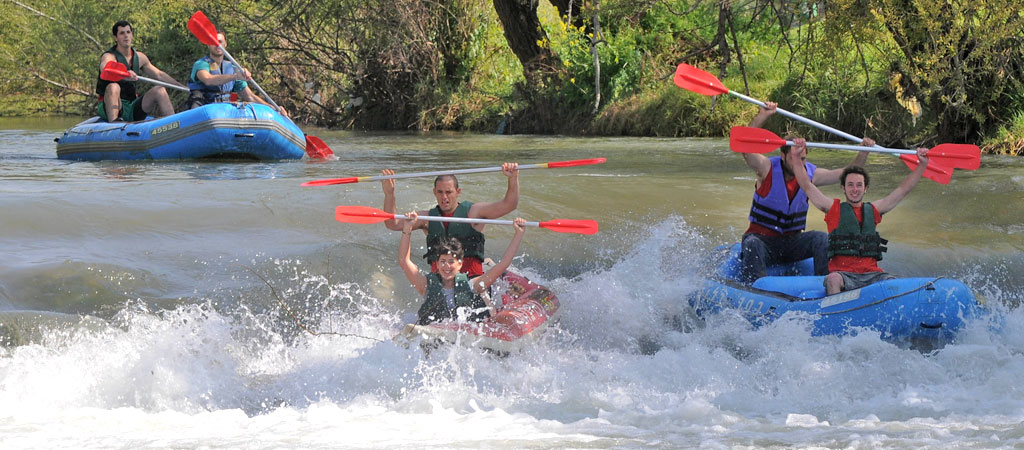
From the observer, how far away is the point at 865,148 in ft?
19.2

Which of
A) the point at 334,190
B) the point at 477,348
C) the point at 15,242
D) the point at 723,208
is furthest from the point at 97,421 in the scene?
the point at 723,208

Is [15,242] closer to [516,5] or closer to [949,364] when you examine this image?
[949,364]

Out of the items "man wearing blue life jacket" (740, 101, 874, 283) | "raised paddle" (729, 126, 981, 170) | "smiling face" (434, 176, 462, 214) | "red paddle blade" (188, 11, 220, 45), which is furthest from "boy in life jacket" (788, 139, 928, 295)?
"red paddle blade" (188, 11, 220, 45)

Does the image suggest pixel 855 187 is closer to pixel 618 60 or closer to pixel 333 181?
pixel 333 181

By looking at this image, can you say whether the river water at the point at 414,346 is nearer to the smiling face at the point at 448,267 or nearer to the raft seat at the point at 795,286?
the raft seat at the point at 795,286

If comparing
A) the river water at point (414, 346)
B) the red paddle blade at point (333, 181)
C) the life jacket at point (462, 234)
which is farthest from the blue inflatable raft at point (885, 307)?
the red paddle blade at point (333, 181)

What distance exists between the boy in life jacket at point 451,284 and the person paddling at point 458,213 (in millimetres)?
265

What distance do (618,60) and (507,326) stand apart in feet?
39.8

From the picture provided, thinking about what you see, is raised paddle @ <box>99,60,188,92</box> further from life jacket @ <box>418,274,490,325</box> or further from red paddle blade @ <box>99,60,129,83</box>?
life jacket @ <box>418,274,490,325</box>

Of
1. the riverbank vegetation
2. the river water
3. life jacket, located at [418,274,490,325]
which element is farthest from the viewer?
the riverbank vegetation

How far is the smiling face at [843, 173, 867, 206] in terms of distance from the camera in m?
5.66

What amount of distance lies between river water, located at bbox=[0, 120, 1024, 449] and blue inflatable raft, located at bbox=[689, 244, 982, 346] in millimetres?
111

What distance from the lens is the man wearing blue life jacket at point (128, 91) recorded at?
1121cm

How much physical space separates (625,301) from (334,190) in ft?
10.7
